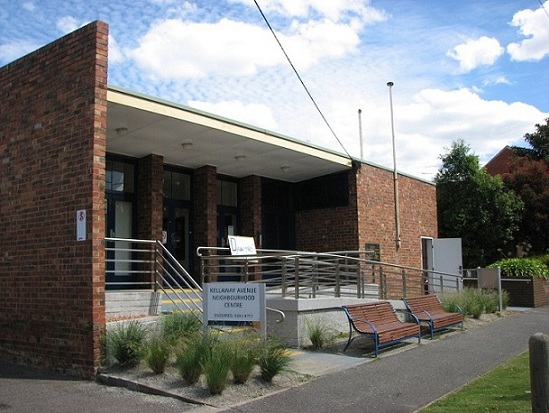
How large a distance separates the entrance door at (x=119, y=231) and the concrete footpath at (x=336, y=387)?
513 cm

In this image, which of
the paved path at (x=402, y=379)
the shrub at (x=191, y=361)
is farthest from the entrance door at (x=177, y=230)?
the shrub at (x=191, y=361)

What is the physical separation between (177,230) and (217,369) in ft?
31.0

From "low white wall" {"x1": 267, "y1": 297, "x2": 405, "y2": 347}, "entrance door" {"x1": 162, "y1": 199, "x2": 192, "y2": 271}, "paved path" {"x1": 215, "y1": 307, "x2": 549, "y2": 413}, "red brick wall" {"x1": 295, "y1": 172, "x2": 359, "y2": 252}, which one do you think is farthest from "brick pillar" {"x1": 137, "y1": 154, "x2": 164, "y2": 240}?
"paved path" {"x1": 215, "y1": 307, "x2": 549, "y2": 413}

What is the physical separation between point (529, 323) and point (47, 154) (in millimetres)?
12003

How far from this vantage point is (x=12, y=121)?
9.85m

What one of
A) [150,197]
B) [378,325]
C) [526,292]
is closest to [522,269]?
[526,292]

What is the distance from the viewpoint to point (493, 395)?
22.5 ft

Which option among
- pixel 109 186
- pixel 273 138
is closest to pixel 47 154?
pixel 109 186

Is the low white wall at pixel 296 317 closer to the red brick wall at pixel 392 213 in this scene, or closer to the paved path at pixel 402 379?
the paved path at pixel 402 379

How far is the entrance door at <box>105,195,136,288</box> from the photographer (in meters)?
14.3

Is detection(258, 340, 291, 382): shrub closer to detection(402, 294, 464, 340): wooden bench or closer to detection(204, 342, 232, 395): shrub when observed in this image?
detection(204, 342, 232, 395): shrub

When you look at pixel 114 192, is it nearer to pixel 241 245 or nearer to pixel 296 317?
pixel 241 245

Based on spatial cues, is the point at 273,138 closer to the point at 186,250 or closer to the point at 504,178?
the point at 186,250

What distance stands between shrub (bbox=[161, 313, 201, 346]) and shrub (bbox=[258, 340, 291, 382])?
50.1 inches
